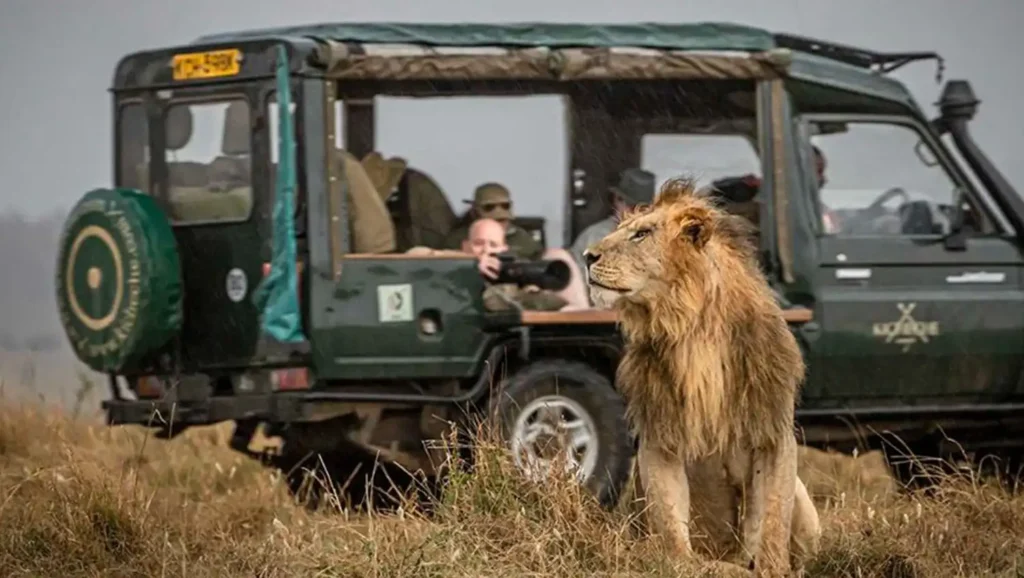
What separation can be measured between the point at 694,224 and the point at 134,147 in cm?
428

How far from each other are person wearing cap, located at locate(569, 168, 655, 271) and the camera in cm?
27

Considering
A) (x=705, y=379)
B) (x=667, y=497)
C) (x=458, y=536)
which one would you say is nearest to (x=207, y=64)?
(x=705, y=379)

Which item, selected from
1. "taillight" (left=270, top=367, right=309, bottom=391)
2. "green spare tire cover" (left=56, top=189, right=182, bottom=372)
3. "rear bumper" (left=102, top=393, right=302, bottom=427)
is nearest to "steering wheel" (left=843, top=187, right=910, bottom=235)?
"taillight" (left=270, top=367, right=309, bottom=391)

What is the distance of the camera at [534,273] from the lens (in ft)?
34.5

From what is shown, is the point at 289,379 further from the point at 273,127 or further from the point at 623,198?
the point at 623,198

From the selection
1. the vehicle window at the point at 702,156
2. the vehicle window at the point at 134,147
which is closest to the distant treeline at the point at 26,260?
the vehicle window at the point at 134,147

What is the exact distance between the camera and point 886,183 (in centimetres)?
1130

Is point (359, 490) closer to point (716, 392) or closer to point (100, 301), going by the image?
point (100, 301)

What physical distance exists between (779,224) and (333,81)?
2172 mm

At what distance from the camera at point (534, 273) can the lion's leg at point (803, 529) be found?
3125mm

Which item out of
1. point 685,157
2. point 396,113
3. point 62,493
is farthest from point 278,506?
point 685,157

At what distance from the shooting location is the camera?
10516 millimetres

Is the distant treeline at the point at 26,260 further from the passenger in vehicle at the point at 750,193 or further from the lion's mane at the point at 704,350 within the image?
the lion's mane at the point at 704,350

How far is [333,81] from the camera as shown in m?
10.1
